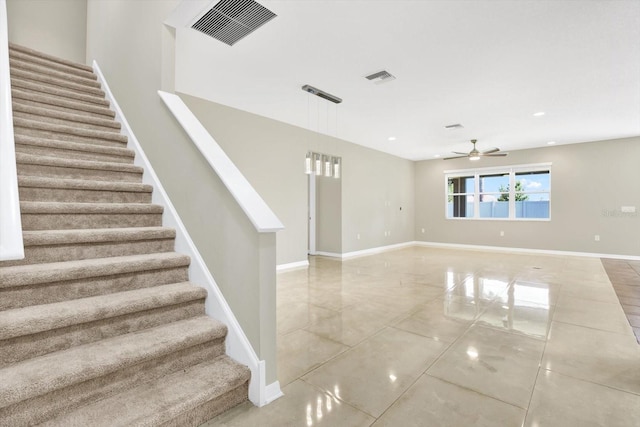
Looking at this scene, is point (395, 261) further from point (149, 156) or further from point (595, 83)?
point (149, 156)

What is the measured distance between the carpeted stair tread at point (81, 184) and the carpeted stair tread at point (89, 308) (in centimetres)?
104

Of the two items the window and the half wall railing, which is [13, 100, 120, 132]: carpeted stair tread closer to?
the half wall railing

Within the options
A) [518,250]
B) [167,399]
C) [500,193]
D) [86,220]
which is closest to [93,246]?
[86,220]

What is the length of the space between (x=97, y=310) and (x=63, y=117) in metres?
2.39

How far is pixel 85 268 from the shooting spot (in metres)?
1.75

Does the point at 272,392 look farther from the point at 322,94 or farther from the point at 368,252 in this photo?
the point at 368,252

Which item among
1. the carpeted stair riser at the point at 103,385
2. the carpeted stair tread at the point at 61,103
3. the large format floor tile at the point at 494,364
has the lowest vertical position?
the large format floor tile at the point at 494,364

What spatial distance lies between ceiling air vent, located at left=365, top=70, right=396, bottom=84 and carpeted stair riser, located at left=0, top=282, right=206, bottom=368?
3106mm

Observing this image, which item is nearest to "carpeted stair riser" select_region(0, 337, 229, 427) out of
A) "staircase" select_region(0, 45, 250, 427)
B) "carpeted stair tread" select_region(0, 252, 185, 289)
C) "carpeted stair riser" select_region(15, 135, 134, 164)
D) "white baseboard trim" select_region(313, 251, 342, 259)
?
"staircase" select_region(0, 45, 250, 427)

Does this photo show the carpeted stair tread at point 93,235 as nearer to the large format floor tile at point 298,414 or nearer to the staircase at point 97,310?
the staircase at point 97,310

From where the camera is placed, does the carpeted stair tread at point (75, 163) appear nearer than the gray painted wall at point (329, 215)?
Yes

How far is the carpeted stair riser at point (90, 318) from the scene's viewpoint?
140 cm

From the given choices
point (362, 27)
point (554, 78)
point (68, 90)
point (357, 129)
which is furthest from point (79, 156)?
point (554, 78)

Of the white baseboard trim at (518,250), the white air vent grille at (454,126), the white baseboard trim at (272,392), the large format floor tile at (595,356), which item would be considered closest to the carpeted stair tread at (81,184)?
the white baseboard trim at (272,392)
